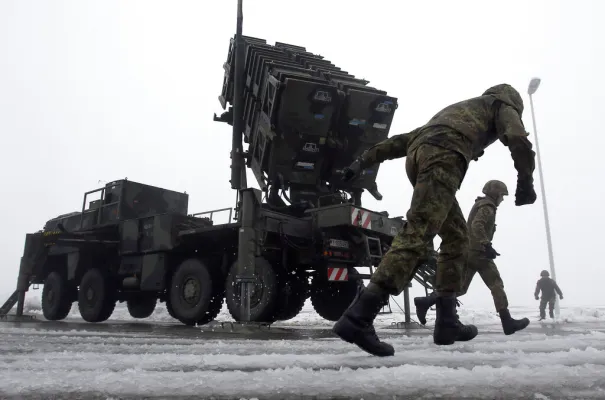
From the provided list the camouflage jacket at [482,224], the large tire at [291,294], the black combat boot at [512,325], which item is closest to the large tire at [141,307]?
the large tire at [291,294]

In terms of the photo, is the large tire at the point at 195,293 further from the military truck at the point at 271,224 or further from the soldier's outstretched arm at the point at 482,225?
the soldier's outstretched arm at the point at 482,225

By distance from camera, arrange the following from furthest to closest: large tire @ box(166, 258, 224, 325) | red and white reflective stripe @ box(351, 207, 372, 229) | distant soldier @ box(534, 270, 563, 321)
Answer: distant soldier @ box(534, 270, 563, 321) → large tire @ box(166, 258, 224, 325) → red and white reflective stripe @ box(351, 207, 372, 229)

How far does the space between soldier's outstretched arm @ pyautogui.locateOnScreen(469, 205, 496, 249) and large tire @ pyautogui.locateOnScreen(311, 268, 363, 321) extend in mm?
3143

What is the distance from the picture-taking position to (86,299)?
31.4ft

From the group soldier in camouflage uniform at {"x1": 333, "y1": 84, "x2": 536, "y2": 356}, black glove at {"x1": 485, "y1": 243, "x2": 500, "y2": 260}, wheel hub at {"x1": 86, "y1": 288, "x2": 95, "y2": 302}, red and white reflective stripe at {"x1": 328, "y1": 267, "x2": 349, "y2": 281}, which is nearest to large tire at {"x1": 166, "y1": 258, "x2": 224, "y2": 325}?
red and white reflective stripe at {"x1": 328, "y1": 267, "x2": 349, "y2": 281}

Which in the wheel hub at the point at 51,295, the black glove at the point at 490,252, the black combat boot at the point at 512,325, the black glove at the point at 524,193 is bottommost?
the black combat boot at the point at 512,325

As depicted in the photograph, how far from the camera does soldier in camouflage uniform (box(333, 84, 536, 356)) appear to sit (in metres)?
2.38

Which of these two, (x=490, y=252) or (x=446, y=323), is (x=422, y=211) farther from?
(x=490, y=252)

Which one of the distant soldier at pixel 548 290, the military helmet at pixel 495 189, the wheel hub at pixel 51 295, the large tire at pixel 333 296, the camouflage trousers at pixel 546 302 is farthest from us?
the distant soldier at pixel 548 290

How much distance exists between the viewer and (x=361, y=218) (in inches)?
259

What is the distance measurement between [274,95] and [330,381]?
230 inches

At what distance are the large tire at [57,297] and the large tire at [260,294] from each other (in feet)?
17.6

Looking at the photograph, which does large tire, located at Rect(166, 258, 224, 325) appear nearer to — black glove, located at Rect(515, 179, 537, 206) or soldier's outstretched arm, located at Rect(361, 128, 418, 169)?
soldier's outstretched arm, located at Rect(361, 128, 418, 169)

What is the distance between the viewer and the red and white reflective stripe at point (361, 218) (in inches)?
252
